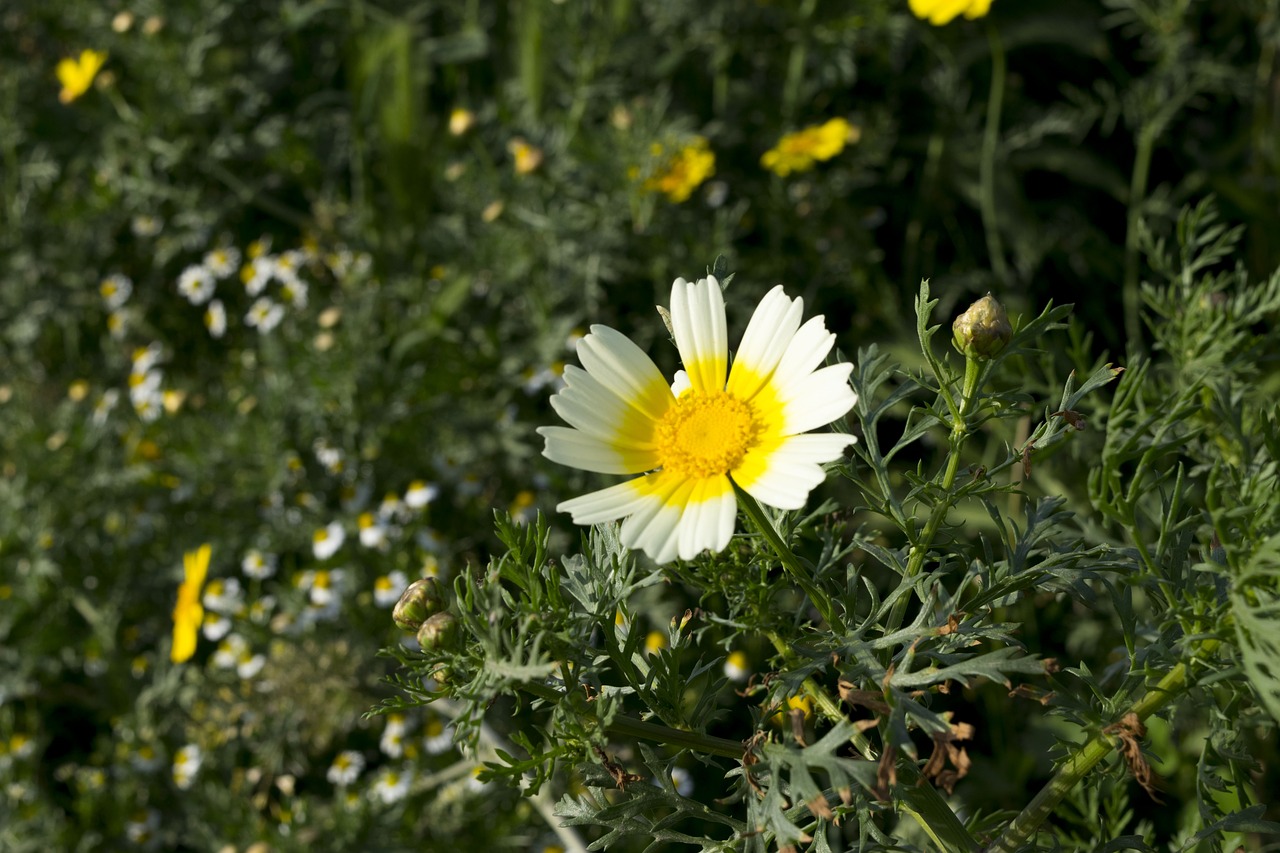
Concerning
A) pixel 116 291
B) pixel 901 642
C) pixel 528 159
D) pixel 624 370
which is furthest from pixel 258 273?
pixel 901 642

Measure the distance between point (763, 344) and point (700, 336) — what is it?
51 millimetres

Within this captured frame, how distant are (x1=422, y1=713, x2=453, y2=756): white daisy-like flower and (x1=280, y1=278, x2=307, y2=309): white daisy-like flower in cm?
114

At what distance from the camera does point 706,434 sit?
2.93 ft

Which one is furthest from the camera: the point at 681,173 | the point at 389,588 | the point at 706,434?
the point at 681,173

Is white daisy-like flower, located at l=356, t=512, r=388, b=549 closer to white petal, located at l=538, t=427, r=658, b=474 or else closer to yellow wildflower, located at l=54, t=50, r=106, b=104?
white petal, located at l=538, t=427, r=658, b=474

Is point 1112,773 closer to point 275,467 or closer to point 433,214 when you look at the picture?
point 275,467

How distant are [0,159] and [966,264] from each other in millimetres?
2858

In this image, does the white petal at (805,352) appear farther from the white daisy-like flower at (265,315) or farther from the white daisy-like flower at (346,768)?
the white daisy-like flower at (265,315)

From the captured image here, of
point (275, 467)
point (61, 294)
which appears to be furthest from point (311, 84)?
point (275, 467)

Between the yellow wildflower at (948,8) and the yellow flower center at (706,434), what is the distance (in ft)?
4.83

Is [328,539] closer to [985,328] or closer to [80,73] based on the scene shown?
[80,73]

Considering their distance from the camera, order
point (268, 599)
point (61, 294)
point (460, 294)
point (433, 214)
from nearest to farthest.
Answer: point (268, 599)
point (460, 294)
point (433, 214)
point (61, 294)

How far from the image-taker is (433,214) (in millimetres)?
3061

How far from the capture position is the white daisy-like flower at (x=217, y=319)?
3010 mm
